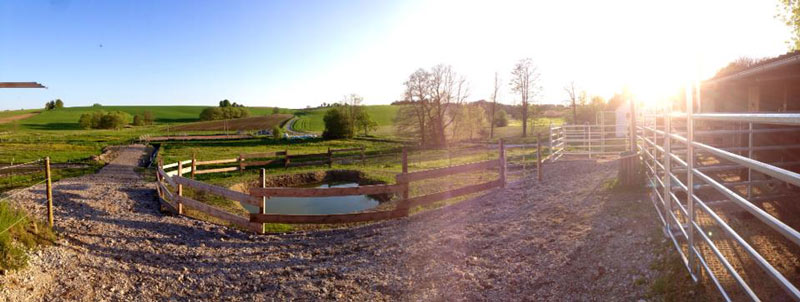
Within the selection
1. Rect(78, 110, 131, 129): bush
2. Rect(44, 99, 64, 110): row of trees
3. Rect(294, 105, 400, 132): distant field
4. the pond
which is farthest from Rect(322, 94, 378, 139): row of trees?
Rect(44, 99, 64, 110): row of trees

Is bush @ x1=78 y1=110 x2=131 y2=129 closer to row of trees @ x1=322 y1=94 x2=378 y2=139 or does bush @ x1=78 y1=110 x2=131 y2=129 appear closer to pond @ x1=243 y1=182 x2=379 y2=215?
row of trees @ x1=322 y1=94 x2=378 y2=139

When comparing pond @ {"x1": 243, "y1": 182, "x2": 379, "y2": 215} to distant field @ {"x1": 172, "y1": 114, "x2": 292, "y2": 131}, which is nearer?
pond @ {"x1": 243, "y1": 182, "x2": 379, "y2": 215}

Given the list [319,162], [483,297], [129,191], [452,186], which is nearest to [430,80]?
[319,162]

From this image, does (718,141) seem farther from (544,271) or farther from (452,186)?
(544,271)

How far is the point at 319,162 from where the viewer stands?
2481 centimetres

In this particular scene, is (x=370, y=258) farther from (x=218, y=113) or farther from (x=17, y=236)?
(x=218, y=113)

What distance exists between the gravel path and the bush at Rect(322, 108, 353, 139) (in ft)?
148

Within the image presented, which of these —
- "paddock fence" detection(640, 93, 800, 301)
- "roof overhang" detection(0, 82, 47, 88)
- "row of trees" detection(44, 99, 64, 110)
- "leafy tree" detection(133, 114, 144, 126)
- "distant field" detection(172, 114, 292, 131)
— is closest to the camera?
"paddock fence" detection(640, 93, 800, 301)

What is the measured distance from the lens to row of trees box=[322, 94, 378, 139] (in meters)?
54.4

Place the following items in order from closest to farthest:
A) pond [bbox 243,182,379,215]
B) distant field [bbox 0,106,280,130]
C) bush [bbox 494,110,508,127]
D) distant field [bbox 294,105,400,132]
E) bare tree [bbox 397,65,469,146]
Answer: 1. pond [bbox 243,182,379,215]
2. bare tree [bbox 397,65,469,146]
3. bush [bbox 494,110,508,127]
4. distant field [bbox 294,105,400,132]
5. distant field [bbox 0,106,280,130]

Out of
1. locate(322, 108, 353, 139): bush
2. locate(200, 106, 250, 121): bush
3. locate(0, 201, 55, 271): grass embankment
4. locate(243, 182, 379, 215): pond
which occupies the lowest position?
locate(243, 182, 379, 215): pond

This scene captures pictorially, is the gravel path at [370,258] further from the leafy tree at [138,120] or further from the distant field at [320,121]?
the leafy tree at [138,120]

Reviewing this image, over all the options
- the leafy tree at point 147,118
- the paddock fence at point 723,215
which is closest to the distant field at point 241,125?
the leafy tree at point 147,118

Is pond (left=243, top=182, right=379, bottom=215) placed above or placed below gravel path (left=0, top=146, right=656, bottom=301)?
below
